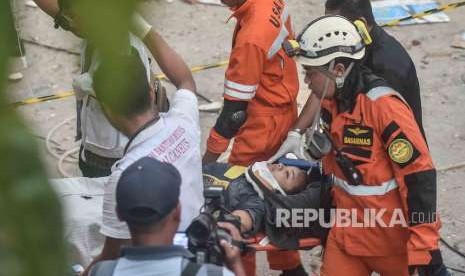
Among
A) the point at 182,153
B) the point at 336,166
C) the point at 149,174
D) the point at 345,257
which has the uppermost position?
the point at 149,174

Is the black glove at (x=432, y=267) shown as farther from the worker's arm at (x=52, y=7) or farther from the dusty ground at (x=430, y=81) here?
the worker's arm at (x=52, y=7)

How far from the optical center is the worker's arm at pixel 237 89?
3.93 m

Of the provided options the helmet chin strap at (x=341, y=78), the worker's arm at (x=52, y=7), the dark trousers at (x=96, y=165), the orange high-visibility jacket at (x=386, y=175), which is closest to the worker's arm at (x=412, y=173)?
the orange high-visibility jacket at (x=386, y=175)

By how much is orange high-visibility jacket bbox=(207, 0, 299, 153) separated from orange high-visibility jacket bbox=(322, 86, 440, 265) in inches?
20.1

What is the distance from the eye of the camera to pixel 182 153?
9.95 ft

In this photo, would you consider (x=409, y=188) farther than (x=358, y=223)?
No

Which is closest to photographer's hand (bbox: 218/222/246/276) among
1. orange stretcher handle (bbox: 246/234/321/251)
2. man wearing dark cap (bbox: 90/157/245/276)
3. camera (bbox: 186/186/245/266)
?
camera (bbox: 186/186/245/266)

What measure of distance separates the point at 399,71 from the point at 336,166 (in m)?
0.72

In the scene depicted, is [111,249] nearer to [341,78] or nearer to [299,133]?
[341,78]

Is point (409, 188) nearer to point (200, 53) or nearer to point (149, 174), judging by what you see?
point (149, 174)

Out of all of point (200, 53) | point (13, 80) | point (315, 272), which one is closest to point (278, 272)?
point (315, 272)

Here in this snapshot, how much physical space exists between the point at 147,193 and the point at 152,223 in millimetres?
86

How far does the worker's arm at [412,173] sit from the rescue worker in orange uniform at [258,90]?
84 centimetres

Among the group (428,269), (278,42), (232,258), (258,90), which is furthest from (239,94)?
(232,258)
